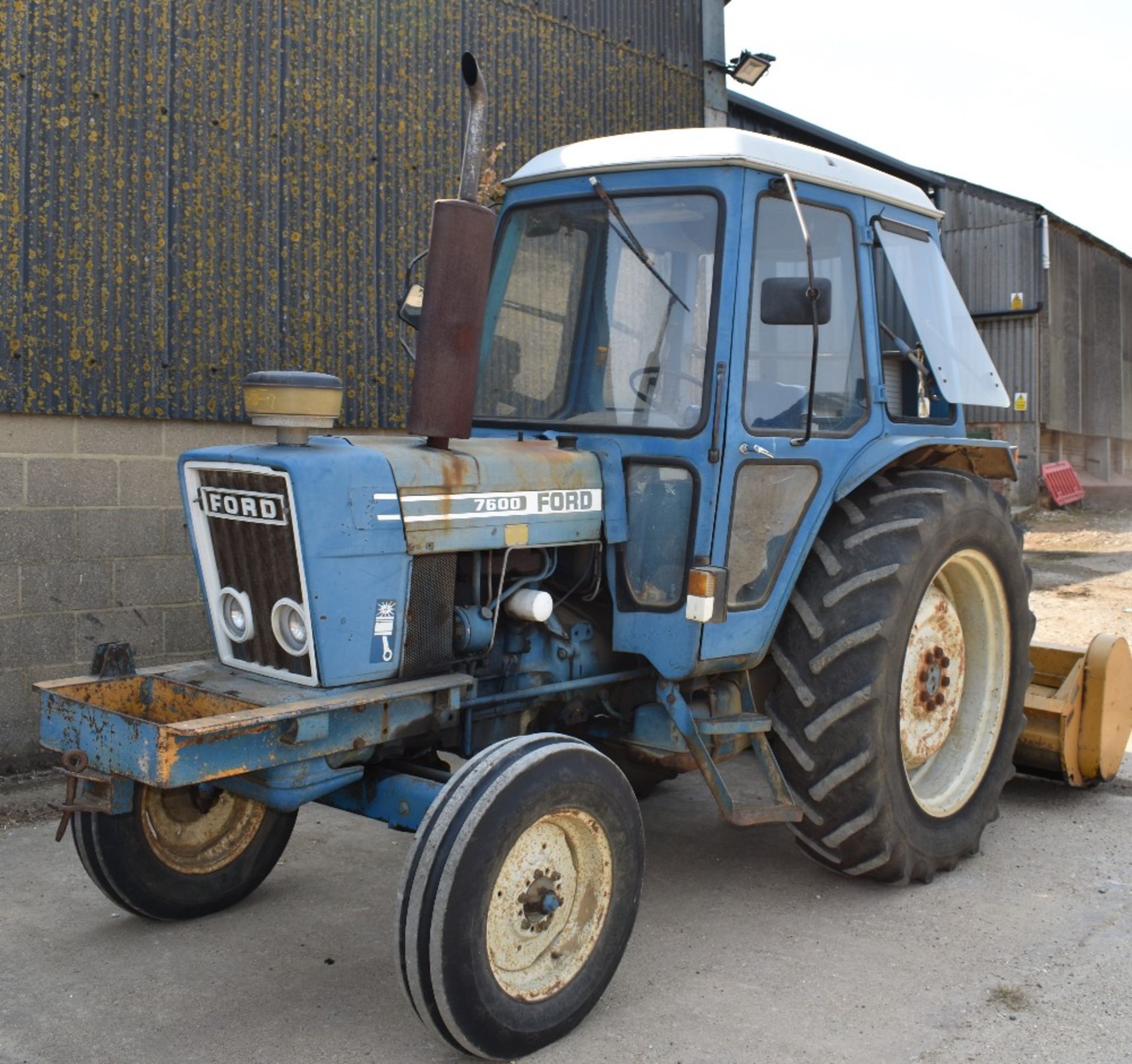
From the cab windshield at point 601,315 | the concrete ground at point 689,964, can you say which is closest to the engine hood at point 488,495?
the cab windshield at point 601,315

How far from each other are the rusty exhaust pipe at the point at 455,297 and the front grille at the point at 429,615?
391 mm

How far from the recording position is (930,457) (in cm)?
468

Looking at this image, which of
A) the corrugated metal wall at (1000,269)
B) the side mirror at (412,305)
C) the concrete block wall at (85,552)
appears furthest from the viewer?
the corrugated metal wall at (1000,269)

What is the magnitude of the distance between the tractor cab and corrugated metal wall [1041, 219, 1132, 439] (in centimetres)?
1395

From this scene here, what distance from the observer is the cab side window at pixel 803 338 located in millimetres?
3920

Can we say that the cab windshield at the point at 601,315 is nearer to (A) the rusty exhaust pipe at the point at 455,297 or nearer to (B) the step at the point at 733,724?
(A) the rusty exhaust pipe at the point at 455,297

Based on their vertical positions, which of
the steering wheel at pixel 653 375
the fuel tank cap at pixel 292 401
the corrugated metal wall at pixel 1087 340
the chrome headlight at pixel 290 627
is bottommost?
the chrome headlight at pixel 290 627

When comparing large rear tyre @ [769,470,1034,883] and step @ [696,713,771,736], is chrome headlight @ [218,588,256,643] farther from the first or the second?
large rear tyre @ [769,470,1034,883]

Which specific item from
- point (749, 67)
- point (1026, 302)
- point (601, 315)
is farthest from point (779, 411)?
point (1026, 302)

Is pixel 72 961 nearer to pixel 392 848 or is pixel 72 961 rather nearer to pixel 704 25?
pixel 392 848

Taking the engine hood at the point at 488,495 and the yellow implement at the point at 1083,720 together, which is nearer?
the engine hood at the point at 488,495

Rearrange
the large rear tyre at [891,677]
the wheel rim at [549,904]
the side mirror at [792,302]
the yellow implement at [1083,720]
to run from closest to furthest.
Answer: the wheel rim at [549,904]
the side mirror at [792,302]
the large rear tyre at [891,677]
the yellow implement at [1083,720]

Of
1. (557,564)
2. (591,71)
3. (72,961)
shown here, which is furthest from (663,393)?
(591,71)

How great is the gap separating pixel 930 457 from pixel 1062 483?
551 inches
